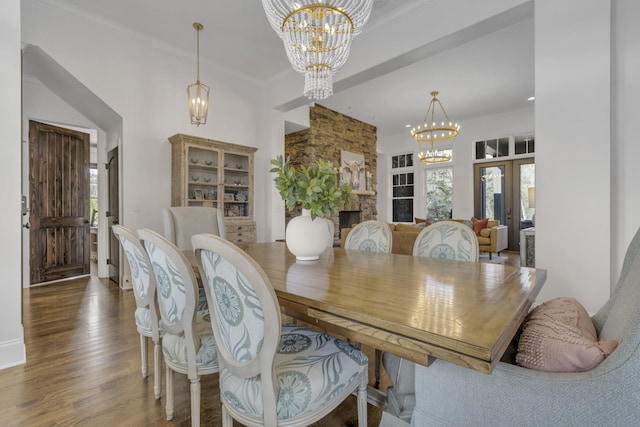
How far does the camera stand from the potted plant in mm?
1668

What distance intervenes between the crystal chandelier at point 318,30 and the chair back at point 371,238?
50.0 inches

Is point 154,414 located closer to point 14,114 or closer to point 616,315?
point 616,315

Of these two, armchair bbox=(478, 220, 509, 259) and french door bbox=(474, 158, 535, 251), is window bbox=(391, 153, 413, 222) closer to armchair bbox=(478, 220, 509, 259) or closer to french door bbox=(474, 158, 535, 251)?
french door bbox=(474, 158, 535, 251)

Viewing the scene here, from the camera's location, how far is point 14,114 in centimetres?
204

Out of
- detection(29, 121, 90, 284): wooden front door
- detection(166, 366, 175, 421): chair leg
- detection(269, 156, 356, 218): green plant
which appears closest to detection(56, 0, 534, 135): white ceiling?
detection(29, 121, 90, 284): wooden front door

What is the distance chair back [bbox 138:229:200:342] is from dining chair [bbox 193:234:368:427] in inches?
7.7

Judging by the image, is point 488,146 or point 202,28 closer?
point 202,28

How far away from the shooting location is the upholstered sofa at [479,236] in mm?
4505

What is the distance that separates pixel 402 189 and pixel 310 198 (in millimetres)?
7897

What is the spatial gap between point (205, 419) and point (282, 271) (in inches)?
32.0

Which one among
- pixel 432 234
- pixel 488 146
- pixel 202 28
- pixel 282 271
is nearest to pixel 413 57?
pixel 432 234

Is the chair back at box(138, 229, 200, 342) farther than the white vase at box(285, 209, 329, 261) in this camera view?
No

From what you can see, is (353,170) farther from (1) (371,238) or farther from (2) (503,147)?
(1) (371,238)

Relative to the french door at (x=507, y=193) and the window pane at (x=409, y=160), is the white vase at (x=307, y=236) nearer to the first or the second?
the french door at (x=507, y=193)
